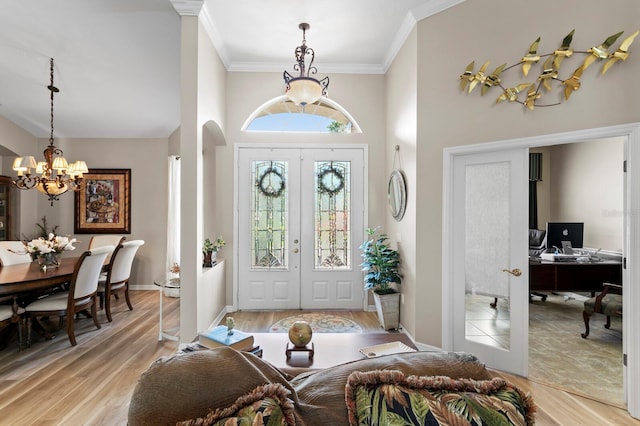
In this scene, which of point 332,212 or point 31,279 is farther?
point 332,212

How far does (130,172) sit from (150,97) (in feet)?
5.45

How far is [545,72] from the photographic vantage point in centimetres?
271

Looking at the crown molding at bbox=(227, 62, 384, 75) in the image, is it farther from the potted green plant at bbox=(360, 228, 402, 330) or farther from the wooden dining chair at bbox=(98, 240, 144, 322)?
the wooden dining chair at bbox=(98, 240, 144, 322)

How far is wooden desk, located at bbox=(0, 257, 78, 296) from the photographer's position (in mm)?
3113

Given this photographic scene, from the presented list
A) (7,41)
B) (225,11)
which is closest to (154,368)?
(225,11)

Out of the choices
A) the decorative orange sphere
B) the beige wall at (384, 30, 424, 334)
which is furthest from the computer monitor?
the decorative orange sphere

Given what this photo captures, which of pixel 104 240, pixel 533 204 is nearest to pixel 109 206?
pixel 104 240

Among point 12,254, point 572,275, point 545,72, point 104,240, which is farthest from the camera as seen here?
point 104,240

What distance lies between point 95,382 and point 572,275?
18.2 feet

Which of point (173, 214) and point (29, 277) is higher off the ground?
point (173, 214)

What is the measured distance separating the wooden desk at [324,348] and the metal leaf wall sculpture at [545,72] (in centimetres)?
225

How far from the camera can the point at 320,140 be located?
4.82 meters

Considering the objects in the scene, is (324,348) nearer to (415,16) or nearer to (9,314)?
(9,314)

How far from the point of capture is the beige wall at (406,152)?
3.59 metres
